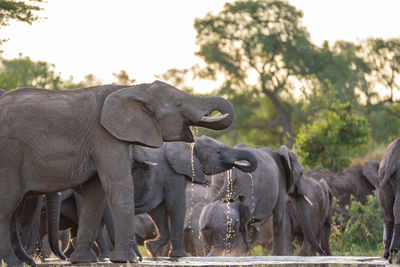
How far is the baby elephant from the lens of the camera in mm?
12562

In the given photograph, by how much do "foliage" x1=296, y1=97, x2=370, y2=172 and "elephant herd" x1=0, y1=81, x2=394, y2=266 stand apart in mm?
10634

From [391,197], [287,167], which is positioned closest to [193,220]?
[287,167]

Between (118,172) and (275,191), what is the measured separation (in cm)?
599

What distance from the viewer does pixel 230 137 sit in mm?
50281

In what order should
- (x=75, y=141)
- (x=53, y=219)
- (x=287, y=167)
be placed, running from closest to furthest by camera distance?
(x=75, y=141) → (x=53, y=219) → (x=287, y=167)

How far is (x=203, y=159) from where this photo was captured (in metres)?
12.2

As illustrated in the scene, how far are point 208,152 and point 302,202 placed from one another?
12.8 ft

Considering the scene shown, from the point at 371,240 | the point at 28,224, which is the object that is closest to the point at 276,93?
the point at 371,240

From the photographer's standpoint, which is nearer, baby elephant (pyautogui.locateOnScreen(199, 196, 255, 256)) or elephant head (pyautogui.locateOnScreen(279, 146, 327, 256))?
baby elephant (pyautogui.locateOnScreen(199, 196, 255, 256))

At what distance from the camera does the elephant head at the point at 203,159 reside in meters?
12.0

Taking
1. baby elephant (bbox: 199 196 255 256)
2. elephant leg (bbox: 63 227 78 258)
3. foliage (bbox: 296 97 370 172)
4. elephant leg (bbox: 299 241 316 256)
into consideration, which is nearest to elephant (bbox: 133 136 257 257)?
baby elephant (bbox: 199 196 255 256)

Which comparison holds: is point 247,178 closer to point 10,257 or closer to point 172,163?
point 172,163

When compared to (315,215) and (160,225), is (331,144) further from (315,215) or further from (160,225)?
(160,225)

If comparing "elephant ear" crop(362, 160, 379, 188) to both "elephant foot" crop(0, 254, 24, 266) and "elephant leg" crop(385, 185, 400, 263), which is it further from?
"elephant foot" crop(0, 254, 24, 266)
